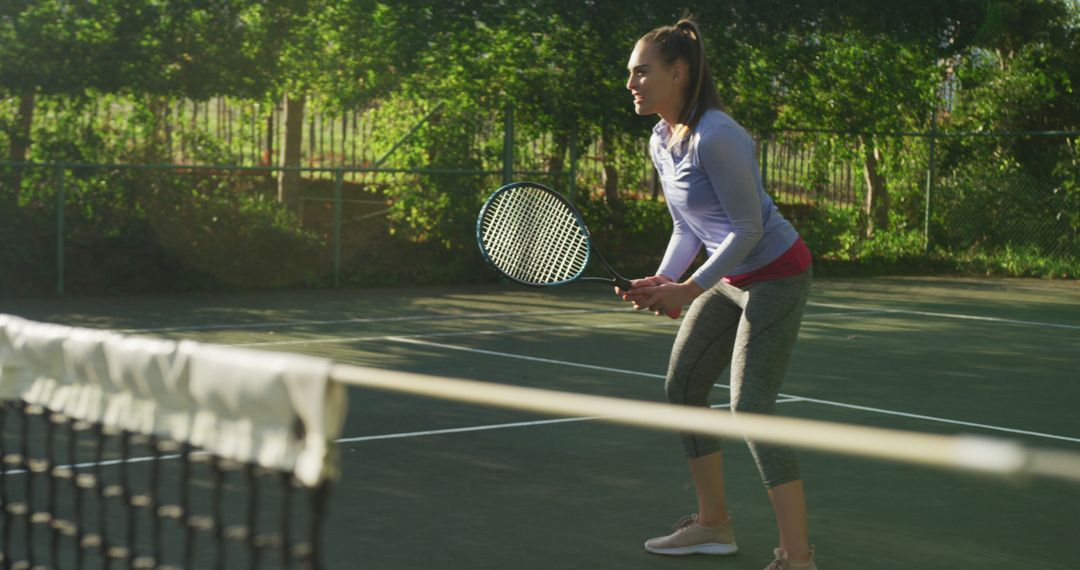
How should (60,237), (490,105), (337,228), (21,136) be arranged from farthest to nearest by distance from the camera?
(490,105) → (337,228) → (21,136) → (60,237)

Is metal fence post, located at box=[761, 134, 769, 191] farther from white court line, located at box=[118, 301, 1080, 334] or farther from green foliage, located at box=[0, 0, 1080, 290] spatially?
white court line, located at box=[118, 301, 1080, 334]

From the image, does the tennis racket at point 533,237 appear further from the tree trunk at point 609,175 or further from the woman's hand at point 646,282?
the tree trunk at point 609,175

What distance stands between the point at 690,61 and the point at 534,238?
0.96m

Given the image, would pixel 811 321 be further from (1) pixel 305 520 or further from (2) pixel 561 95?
(1) pixel 305 520

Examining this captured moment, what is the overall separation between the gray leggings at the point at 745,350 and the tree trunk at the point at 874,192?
1641cm

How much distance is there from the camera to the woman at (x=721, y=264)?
4.46 meters

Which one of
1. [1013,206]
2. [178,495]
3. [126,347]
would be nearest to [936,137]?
[1013,206]

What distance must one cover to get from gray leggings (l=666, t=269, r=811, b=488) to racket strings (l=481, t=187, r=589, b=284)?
19.5 inches

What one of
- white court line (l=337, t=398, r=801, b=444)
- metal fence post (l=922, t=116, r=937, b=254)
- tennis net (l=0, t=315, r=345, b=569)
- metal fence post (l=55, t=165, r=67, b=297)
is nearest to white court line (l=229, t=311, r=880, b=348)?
white court line (l=337, t=398, r=801, b=444)

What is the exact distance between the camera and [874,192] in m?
21.2

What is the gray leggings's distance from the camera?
178 inches

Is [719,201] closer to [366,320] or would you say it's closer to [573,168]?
[366,320]

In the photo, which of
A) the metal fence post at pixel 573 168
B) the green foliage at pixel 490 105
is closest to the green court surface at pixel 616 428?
the green foliage at pixel 490 105

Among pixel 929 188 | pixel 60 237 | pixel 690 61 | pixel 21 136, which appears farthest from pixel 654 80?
pixel 929 188
